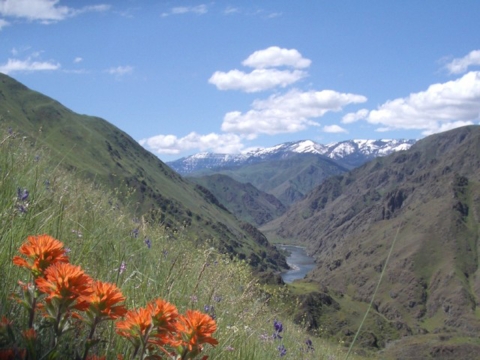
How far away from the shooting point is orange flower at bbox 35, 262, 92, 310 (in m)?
1.74

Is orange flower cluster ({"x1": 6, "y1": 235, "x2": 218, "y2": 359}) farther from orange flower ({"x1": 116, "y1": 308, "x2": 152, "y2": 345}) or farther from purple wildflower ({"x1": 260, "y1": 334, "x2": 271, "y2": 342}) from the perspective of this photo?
purple wildflower ({"x1": 260, "y1": 334, "x2": 271, "y2": 342})

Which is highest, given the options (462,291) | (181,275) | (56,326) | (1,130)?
(1,130)

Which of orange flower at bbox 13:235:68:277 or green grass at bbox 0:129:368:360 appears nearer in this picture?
orange flower at bbox 13:235:68:277

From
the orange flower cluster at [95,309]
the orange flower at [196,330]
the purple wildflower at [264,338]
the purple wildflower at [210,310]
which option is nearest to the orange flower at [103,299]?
the orange flower cluster at [95,309]

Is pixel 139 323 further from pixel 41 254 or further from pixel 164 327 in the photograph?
pixel 41 254

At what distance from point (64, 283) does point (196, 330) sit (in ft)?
1.76

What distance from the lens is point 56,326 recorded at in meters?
1.85

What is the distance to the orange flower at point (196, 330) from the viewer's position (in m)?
1.86

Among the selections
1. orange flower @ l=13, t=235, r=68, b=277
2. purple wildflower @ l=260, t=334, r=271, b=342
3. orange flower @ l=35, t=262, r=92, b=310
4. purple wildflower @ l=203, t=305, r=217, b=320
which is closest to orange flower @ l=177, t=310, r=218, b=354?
orange flower @ l=35, t=262, r=92, b=310

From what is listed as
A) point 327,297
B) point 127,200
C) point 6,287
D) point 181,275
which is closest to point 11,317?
point 6,287

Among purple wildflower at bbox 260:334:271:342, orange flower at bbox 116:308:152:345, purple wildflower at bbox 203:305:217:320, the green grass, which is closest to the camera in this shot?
orange flower at bbox 116:308:152:345

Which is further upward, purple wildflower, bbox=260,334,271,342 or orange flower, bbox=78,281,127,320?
orange flower, bbox=78,281,127,320

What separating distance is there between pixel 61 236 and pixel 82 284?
217cm

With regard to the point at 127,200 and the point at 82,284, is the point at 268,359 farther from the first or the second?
the point at 127,200
